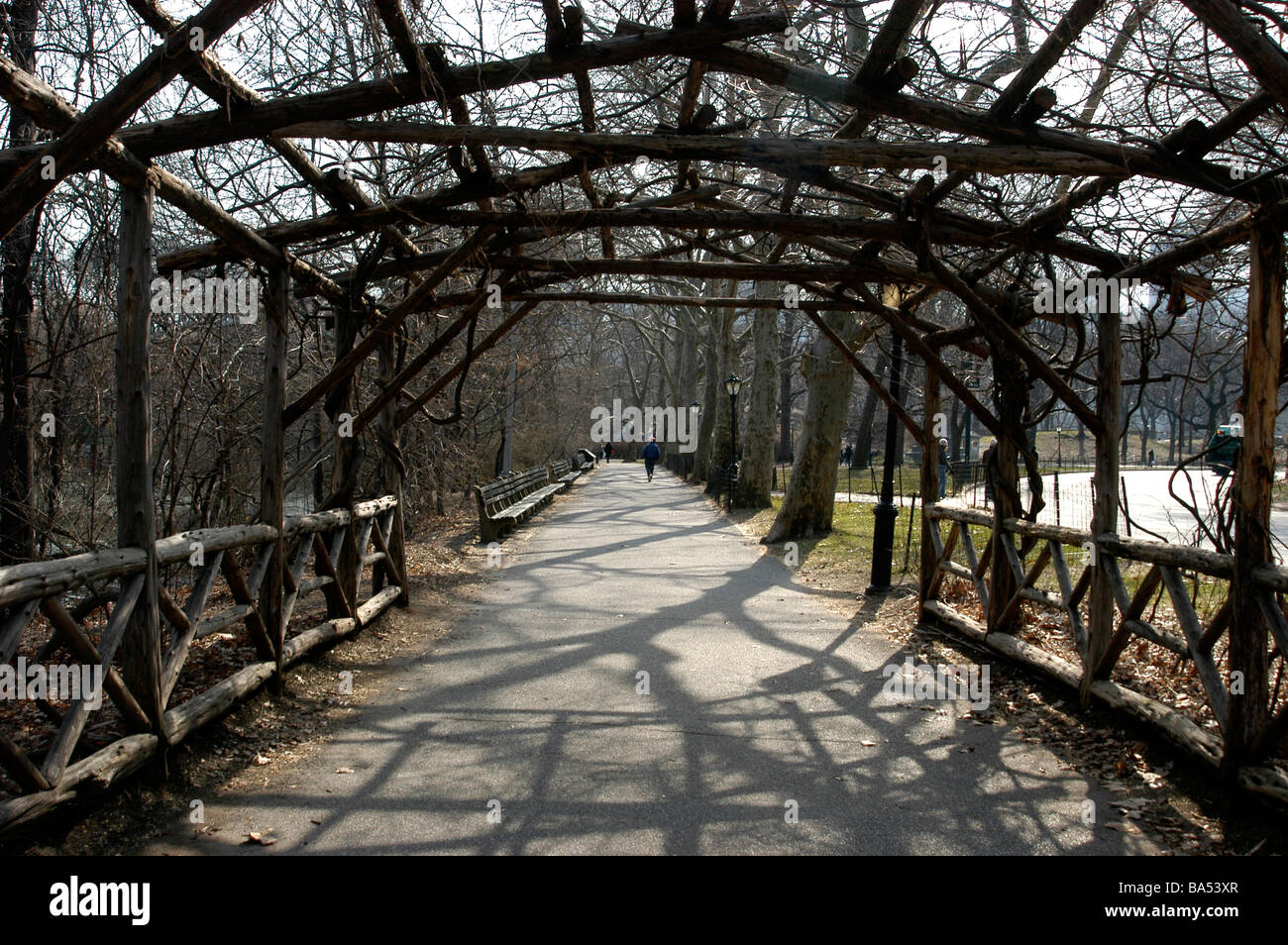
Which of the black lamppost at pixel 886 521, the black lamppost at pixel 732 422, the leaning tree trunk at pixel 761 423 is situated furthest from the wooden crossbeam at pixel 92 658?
the black lamppost at pixel 732 422

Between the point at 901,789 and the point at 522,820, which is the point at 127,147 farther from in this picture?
the point at 901,789

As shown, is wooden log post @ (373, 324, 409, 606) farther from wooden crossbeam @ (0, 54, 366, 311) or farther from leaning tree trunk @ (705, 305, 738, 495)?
leaning tree trunk @ (705, 305, 738, 495)

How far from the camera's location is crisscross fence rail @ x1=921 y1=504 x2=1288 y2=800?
4.37 metres

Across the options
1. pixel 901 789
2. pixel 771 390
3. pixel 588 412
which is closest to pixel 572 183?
pixel 901 789

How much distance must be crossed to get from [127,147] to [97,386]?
17.7ft

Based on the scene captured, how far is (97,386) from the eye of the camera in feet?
29.1

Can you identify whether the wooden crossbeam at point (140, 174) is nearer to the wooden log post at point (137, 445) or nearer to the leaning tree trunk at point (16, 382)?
the wooden log post at point (137, 445)

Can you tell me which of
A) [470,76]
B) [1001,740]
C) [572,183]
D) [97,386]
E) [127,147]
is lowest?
[1001,740]

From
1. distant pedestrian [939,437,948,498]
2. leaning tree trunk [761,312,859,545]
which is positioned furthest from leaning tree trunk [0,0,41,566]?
leaning tree trunk [761,312,859,545]

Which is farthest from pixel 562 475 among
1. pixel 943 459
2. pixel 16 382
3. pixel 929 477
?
pixel 16 382

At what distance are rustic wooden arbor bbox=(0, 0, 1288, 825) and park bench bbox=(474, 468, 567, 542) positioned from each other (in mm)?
7693

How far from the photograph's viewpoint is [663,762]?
16.9ft

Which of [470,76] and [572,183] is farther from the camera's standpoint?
[572,183]

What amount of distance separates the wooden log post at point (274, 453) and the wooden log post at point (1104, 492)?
5514mm
